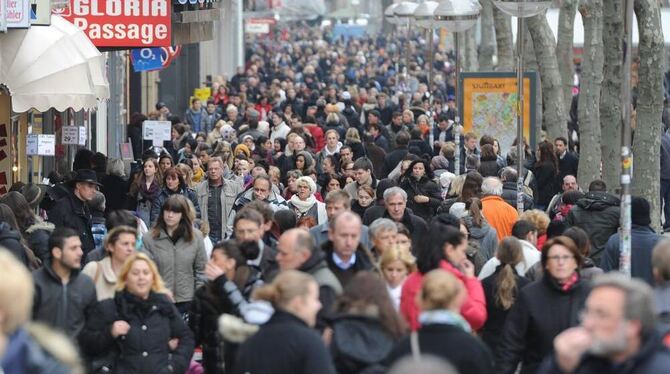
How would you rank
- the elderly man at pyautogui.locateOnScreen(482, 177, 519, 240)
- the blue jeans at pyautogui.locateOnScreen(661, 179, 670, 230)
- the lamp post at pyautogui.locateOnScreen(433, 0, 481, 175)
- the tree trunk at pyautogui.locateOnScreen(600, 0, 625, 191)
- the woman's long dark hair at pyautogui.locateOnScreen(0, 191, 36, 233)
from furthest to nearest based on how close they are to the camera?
the lamp post at pyautogui.locateOnScreen(433, 0, 481, 175) < the blue jeans at pyautogui.locateOnScreen(661, 179, 670, 230) < the tree trunk at pyautogui.locateOnScreen(600, 0, 625, 191) < the elderly man at pyautogui.locateOnScreen(482, 177, 519, 240) < the woman's long dark hair at pyautogui.locateOnScreen(0, 191, 36, 233)

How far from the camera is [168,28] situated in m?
20.3

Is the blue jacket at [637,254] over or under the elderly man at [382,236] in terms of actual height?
under

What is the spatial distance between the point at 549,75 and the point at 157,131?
6564 mm

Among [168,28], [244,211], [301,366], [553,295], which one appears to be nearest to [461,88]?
[168,28]

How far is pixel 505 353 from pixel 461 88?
16.7m

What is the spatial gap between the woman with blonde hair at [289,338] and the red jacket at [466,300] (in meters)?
1.70

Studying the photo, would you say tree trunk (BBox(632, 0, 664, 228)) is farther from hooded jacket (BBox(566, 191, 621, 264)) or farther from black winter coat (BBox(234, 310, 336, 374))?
black winter coat (BBox(234, 310, 336, 374))

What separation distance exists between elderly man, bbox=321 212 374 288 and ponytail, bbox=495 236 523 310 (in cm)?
104

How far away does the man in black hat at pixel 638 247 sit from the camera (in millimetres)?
12797

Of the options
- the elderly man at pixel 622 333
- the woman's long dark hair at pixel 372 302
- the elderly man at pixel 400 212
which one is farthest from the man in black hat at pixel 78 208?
the elderly man at pixel 622 333

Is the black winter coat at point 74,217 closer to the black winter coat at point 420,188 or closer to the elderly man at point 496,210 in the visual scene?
the elderly man at point 496,210

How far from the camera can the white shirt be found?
1160cm

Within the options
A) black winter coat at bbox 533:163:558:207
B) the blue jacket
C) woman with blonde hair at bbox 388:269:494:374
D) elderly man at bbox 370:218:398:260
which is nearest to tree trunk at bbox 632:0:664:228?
black winter coat at bbox 533:163:558:207

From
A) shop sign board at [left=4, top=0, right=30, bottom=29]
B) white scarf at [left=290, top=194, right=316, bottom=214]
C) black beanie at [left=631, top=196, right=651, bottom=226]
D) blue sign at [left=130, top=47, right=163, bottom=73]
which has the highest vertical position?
shop sign board at [left=4, top=0, right=30, bottom=29]
